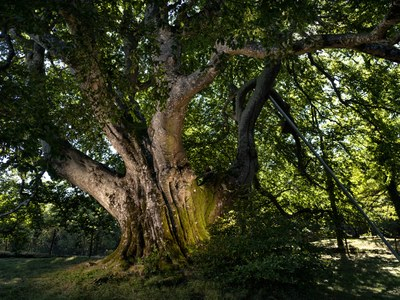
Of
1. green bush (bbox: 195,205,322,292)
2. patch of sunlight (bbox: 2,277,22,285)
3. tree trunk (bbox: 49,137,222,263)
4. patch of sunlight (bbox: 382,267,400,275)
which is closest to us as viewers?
green bush (bbox: 195,205,322,292)

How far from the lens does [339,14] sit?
9695mm

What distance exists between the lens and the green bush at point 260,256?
5.25 meters

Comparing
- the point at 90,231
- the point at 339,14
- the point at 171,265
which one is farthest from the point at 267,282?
A: the point at 90,231

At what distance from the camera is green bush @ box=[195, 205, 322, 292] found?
5250 millimetres

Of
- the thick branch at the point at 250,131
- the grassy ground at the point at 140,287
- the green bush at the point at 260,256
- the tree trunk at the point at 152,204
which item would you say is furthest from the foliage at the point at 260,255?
the thick branch at the point at 250,131

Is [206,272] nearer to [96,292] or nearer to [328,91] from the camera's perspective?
[96,292]

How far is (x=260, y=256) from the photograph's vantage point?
5.74 metres

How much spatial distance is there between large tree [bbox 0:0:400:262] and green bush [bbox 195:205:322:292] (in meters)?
1.22

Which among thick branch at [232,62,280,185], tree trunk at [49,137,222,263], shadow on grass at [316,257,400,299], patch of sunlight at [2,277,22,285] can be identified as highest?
thick branch at [232,62,280,185]

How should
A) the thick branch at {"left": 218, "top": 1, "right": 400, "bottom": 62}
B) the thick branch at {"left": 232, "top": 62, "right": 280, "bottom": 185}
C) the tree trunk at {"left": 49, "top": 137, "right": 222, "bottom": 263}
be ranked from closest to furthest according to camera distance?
1. the thick branch at {"left": 218, "top": 1, "right": 400, "bottom": 62}
2. the tree trunk at {"left": 49, "top": 137, "right": 222, "bottom": 263}
3. the thick branch at {"left": 232, "top": 62, "right": 280, "bottom": 185}

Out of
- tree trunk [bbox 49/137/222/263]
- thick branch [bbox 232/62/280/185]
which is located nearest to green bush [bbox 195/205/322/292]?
tree trunk [bbox 49/137/222/263]

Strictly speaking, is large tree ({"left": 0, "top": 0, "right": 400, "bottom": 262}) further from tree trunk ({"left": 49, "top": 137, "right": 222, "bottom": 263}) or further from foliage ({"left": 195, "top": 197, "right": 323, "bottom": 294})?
foliage ({"left": 195, "top": 197, "right": 323, "bottom": 294})

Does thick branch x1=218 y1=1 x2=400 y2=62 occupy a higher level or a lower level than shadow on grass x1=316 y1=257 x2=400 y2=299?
higher

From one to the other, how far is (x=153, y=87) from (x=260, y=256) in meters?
3.97
